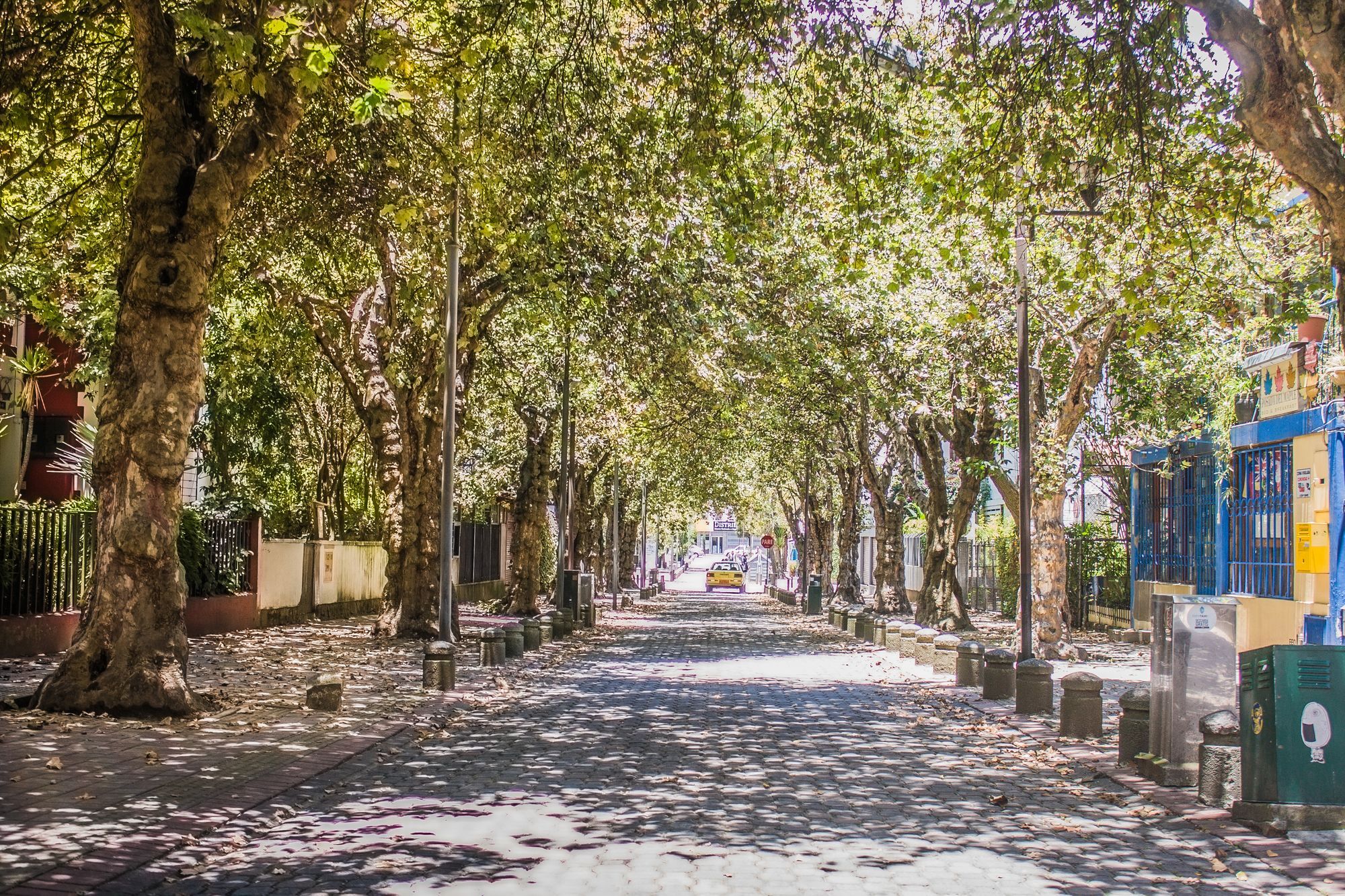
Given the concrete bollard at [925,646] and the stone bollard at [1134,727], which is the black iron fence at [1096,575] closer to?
the concrete bollard at [925,646]

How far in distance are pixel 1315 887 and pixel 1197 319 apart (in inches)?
593

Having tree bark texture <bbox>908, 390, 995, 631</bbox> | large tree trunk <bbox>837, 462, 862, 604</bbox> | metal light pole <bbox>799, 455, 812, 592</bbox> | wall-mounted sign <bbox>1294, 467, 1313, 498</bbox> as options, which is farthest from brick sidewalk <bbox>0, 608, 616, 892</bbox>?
metal light pole <bbox>799, 455, 812, 592</bbox>

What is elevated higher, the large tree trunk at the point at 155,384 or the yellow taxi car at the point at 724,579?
the large tree trunk at the point at 155,384

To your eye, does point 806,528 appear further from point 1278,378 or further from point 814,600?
point 1278,378

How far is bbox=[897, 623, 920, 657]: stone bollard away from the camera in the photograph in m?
22.3

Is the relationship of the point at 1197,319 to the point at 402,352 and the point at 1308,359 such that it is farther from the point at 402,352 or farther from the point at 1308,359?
the point at 402,352

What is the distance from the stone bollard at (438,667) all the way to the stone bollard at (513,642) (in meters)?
4.54

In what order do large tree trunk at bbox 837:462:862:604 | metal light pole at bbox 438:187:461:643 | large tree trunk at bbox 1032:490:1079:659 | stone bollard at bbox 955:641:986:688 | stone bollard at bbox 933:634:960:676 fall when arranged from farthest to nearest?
large tree trunk at bbox 837:462:862:604 < large tree trunk at bbox 1032:490:1079:659 < stone bollard at bbox 933:634:960:676 < stone bollard at bbox 955:641:986:688 < metal light pole at bbox 438:187:461:643

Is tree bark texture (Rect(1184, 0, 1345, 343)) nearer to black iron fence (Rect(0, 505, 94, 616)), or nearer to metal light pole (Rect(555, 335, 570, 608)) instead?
black iron fence (Rect(0, 505, 94, 616))

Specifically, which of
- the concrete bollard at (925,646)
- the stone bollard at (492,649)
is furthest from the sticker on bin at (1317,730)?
the stone bollard at (492,649)

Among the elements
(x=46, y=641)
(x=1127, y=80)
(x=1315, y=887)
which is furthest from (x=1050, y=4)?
(x=46, y=641)

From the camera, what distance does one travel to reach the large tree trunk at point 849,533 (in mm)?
43000

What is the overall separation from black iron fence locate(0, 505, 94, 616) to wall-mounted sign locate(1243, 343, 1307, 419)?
17380mm

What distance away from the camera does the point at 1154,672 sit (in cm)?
989
